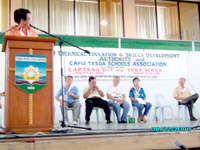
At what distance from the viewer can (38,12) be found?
9367mm

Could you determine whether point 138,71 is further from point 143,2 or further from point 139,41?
point 143,2

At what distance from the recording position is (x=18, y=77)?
8.29 feet

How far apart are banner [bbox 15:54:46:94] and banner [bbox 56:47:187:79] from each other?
362cm

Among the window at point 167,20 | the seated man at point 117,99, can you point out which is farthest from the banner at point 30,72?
the window at point 167,20

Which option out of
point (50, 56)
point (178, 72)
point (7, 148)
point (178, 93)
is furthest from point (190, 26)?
point (7, 148)

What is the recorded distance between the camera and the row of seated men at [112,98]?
17.9ft

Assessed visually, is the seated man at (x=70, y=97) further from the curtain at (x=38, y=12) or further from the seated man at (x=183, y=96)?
the curtain at (x=38, y=12)

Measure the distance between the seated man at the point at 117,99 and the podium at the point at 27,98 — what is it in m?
3.26

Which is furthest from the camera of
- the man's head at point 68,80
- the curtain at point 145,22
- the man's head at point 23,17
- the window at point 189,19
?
the window at point 189,19

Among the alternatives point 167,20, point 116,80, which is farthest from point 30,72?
point 167,20

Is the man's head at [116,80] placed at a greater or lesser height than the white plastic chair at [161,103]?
greater

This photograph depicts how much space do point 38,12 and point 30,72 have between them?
7230 mm

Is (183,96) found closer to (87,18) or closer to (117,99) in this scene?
(117,99)

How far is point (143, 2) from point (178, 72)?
457 centimetres
